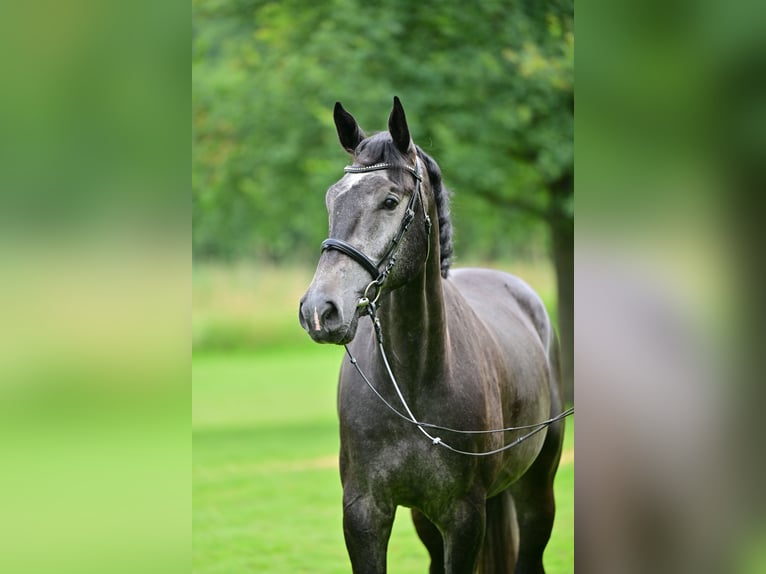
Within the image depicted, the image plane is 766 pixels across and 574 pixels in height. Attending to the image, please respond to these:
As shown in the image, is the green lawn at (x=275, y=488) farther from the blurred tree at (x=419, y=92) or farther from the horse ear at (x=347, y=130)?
the blurred tree at (x=419, y=92)

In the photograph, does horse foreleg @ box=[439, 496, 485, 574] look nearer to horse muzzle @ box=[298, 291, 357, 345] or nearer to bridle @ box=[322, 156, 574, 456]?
bridle @ box=[322, 156, 574, 456]

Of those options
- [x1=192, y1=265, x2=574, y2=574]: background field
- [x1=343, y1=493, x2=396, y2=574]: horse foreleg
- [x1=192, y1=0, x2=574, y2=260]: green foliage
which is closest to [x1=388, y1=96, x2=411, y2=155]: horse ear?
[x1=343, y1=493, x2=396, y2=574]: horse foreleg

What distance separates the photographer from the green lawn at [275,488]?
21.7 feet

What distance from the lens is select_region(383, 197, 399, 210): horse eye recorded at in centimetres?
298

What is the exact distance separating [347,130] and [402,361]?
0.92m

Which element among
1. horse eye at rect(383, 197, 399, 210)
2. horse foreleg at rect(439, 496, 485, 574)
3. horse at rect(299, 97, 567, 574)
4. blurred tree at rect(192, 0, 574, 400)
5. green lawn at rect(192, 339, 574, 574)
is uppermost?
blurred tree at rect(192, 0, 574, 400)

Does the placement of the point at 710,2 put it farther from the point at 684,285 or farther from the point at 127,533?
the point at 127,533

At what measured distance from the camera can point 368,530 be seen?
3.31 m

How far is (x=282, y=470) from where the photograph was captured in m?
10.3

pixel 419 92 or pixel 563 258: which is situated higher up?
pixel 419 92

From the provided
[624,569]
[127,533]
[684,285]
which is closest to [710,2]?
[684,285]

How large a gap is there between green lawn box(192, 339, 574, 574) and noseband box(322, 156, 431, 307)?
329 cm

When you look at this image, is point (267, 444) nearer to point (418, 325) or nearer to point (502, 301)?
point (502, 301)

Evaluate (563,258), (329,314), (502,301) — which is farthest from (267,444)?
(329,314)
